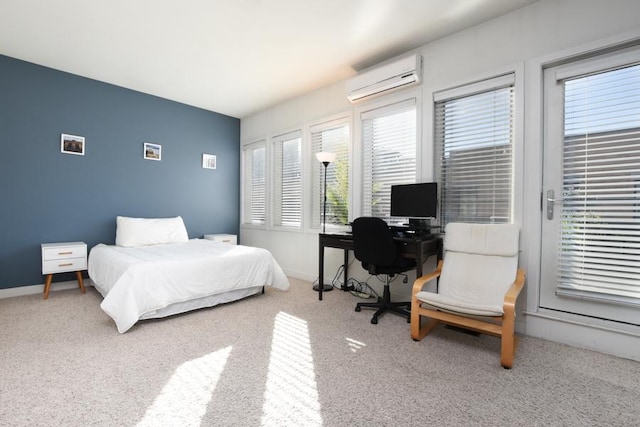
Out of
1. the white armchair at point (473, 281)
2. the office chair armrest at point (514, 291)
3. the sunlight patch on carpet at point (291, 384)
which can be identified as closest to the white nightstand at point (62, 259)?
the sunlight patch on carpet at point (291, 384)

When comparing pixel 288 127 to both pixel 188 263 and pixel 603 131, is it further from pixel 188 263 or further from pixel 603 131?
pixel 603 131

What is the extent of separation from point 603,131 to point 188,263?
3.70 m

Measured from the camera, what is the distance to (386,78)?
327 centimetres

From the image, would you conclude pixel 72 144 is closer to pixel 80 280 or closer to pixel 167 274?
pixel 80 280

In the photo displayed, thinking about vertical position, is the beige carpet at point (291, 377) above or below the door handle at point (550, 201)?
below

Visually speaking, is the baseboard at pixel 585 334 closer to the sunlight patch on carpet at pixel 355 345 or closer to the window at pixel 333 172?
the sunlight patch on carpet at pixel 355 345

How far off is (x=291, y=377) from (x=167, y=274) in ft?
5.27

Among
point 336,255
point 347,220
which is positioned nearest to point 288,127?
point 347,220

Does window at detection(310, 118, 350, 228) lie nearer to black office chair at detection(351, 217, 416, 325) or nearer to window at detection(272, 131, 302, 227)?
window at detection(272, 131, 302, 227)

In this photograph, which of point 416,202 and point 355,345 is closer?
point 355,345

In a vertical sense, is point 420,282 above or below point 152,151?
below

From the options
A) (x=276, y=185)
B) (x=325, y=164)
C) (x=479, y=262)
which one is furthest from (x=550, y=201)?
(x=276, y=185)

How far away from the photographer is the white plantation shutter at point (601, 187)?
2.15m

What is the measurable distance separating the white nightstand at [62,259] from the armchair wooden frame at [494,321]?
3.83 m
